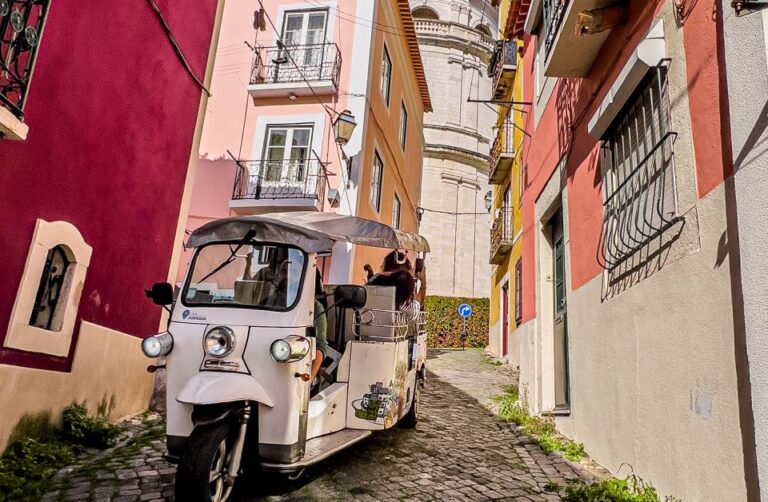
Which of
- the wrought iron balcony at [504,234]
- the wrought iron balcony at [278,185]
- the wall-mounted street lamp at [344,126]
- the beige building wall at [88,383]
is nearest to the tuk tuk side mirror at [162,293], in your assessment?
the beige building wall at [88,383]

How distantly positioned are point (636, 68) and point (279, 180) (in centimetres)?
995

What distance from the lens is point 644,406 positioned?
4.22 m

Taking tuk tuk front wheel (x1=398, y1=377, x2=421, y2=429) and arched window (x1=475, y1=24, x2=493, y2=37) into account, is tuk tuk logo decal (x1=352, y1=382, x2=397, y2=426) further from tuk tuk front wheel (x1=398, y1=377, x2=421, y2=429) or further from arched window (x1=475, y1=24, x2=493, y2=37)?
arched window (x1=475, y1=24, x2=493, y2=37)

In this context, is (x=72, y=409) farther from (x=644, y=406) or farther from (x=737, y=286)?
(x=737, y=286)

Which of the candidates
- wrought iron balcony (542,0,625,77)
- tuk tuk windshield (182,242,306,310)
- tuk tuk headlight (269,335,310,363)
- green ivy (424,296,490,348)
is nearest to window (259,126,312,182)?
wrought iron balcony (542,0,625,77)

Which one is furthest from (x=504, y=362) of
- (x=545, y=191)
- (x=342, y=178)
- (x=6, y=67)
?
(x=6, y=67)

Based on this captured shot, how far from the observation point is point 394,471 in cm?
505

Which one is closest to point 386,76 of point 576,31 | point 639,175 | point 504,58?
point 504,58

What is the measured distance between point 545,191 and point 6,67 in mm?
6821

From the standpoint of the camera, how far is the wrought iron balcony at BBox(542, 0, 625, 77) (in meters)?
5.30

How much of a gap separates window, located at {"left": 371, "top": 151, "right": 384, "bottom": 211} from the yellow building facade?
3593 mm

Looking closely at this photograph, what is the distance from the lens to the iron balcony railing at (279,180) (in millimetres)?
12625

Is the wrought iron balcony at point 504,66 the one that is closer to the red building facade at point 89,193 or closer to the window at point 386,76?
the window at point 386,76

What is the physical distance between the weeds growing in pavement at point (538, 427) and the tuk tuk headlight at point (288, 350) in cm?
335
